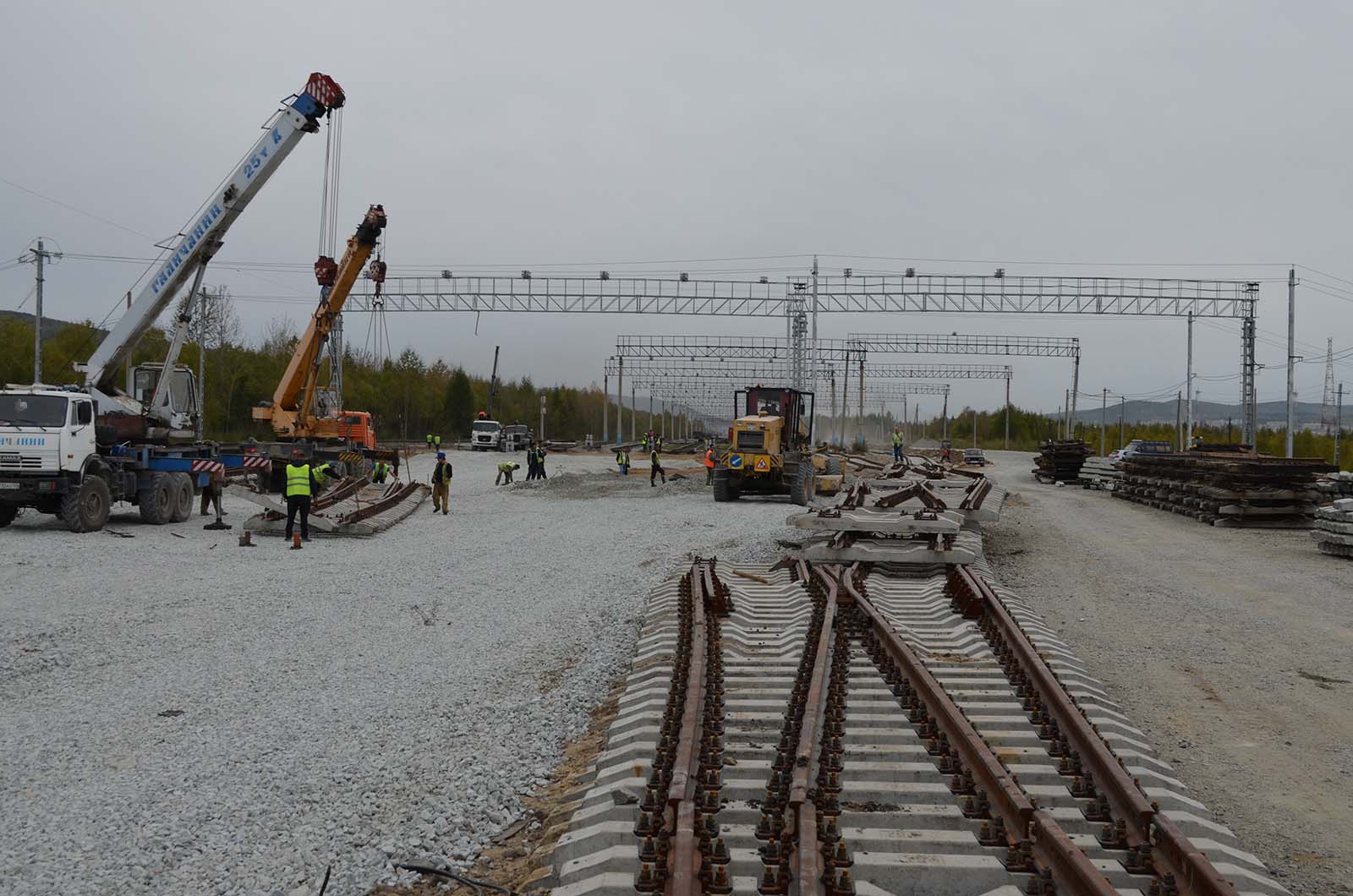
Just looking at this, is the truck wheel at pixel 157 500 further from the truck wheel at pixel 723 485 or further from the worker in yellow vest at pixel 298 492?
the truck wheel at pixel 723 485

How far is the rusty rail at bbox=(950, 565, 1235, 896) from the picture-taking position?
383 centimetres

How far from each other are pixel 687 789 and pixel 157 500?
17.2 m

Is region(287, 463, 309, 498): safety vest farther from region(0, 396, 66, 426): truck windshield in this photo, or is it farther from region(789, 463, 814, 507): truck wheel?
region(789, 463, 814, 507): truck wheel

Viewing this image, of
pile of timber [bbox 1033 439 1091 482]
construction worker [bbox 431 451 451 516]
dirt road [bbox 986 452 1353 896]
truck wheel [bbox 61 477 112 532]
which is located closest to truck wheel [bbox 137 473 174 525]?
truck wheel [bbox 61 477 112 532]

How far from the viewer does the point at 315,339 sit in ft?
83.7

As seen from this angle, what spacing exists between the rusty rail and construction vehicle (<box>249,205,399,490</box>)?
20686 millimetres

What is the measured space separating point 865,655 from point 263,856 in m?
4.34

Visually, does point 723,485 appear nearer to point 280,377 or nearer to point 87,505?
point 87,505

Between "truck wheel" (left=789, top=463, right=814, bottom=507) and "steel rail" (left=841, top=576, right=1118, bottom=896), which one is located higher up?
"truck wheel" (left=789, top=463, right=814, bottom=507)

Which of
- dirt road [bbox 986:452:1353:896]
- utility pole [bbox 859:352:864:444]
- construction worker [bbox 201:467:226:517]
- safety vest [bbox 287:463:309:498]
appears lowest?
dirt road [bbox 986:452:1353:896]

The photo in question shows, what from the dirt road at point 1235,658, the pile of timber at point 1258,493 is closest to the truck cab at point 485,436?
the pile of timber at point 1258,493

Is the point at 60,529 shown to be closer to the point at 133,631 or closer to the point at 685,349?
the point at 133,631

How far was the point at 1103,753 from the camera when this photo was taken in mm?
4988

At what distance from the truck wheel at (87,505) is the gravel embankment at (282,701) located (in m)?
1.70
